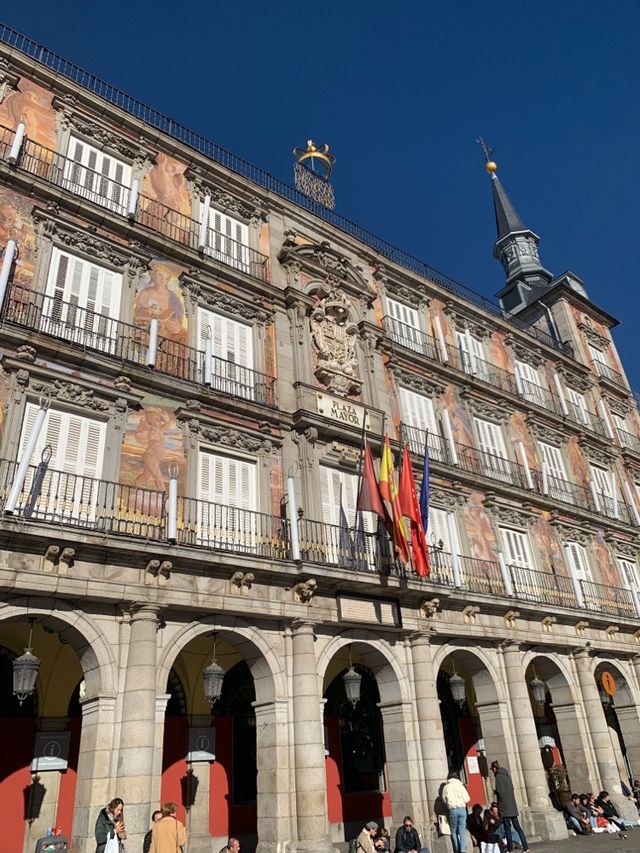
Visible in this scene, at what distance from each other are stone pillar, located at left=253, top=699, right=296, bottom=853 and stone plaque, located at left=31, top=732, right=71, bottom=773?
3748 millimetres

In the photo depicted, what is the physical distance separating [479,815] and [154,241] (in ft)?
49.8

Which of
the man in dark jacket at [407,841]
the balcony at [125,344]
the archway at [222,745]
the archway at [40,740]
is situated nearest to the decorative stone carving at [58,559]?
the archway at [40,740]

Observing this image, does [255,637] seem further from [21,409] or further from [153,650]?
[21,409]

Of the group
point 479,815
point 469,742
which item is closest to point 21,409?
point 479,815

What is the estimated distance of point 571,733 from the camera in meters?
18.3

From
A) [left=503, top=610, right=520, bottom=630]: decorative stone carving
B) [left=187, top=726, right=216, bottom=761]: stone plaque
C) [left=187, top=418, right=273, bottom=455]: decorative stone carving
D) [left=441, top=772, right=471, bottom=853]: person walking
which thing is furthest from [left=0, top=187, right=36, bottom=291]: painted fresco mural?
[left=503, top=610, right=520, bottom=630]: decorative stone carving

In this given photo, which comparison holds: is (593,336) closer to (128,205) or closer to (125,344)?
(128,205)

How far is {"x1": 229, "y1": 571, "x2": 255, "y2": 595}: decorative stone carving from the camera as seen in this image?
42.1 ft

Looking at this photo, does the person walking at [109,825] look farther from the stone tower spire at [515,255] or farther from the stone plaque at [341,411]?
the stone tower spire at [515,255]

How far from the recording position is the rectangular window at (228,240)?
58.1ft

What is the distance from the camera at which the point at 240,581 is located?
12914 millimetres

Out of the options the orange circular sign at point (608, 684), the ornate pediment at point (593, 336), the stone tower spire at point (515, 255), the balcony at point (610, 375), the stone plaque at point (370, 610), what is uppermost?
the stone tower spire at point (515, 255)

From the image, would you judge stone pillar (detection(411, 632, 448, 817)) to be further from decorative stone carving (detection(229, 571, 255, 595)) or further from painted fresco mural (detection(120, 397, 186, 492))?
painted fresco mural (detection(120, 397, 186, 492))

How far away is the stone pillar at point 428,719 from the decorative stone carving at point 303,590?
3.34 m
